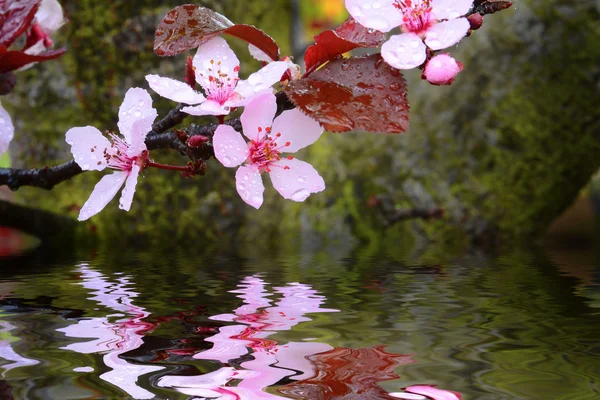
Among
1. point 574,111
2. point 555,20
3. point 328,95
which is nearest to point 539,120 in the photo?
point 574,111

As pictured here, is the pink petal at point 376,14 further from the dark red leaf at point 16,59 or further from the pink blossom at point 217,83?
the dark red leaf at point 16,59

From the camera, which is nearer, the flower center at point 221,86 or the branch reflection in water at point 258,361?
the branch reflection in water at point 258,361

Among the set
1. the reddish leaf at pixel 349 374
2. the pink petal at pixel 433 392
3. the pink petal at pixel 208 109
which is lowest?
the reddish leaf at pixel 349 374

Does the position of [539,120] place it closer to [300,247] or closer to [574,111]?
[574,111]

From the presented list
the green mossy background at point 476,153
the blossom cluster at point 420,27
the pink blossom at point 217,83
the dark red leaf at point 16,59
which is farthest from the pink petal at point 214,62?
the green mossy background at point 476,153

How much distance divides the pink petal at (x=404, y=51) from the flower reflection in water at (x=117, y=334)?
0.25m

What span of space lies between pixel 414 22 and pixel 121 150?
237 millimetres

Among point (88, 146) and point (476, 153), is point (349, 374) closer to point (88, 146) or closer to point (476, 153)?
point (88, 146)

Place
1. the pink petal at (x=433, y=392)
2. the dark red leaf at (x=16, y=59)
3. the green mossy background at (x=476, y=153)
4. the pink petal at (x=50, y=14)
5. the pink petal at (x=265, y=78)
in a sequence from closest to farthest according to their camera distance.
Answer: the pink petal at (x=433, y=392)
the pink petal at (x=265, y=78)
the dark red leaf at (x=16, y=59)
the pink petal at (x=50, y=14)
the green mossy background at (x=476, y=153)

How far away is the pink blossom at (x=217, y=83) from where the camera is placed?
0.42 m

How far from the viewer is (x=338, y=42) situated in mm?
434

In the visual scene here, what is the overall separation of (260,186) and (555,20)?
1.41 meters

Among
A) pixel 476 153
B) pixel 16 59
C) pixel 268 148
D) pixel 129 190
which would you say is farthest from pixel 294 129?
pixel 476 153

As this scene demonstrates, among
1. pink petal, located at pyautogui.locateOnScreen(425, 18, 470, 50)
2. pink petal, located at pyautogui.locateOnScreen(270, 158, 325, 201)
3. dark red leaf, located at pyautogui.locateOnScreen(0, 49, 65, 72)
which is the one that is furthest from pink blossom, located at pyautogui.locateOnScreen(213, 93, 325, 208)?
dark red leaf, located at pyautogui.locateOnScreen(0, 49, 65, 72)
